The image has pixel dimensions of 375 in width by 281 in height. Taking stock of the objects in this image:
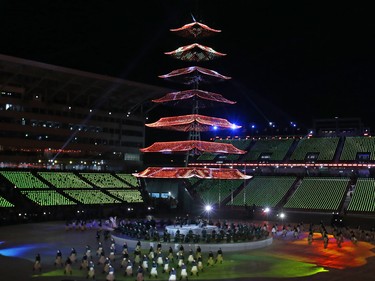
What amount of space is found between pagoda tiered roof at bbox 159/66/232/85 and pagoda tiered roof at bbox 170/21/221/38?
3.10 m

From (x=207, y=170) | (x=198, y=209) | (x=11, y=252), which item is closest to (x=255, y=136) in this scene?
(x=198, y=209)

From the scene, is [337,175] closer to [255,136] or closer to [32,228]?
[255,136]

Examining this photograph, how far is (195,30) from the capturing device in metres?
38.1

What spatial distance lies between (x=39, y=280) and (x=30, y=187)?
1313 inches

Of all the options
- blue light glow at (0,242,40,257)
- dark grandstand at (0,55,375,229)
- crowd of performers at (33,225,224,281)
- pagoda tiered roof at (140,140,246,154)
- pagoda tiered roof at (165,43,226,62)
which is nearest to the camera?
crowd of performers at (33,225,224,281)

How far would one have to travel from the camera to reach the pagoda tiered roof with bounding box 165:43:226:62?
38.1 meters

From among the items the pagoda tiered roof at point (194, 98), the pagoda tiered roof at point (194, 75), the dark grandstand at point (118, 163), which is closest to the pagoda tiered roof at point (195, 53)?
the pagoda tiered roof at point (194, 75)

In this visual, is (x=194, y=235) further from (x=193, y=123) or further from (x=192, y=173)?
(x=193, y=123)

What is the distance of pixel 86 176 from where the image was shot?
63750mm

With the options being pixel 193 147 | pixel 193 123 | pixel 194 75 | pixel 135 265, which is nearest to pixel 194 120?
pixel 193 123

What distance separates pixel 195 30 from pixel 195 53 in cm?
221

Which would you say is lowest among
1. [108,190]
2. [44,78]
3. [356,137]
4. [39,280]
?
[39,280]

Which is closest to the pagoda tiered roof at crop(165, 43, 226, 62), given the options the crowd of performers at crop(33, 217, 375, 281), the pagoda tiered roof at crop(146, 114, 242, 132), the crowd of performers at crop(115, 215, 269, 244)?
the pagoda tiered roof at crop(146, 114, 242, 132)

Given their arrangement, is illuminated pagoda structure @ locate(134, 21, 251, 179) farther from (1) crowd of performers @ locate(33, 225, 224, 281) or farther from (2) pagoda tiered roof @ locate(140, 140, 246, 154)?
(1) crowd of performers @ locate(33, 225, 224, 281)
